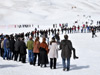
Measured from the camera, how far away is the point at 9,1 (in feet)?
483

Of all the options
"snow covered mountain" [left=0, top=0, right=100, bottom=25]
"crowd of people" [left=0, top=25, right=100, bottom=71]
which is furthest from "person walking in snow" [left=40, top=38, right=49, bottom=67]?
"snow covered mountain" [left=0, top=0, right=100, bottom=25]

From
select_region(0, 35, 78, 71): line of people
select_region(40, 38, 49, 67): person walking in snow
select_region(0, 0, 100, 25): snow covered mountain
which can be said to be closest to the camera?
select_region(0, 35, 78, 71): line of people

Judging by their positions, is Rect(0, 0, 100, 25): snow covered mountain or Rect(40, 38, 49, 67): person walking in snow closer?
Rect(40, 38, 49, 67): person walking in snow

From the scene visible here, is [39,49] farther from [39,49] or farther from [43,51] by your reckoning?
[43,51]

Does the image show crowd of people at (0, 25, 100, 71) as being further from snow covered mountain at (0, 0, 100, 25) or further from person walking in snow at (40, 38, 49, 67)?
snow covered mountain at (0, 0, 100, 25)

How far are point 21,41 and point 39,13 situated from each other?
10979 cm

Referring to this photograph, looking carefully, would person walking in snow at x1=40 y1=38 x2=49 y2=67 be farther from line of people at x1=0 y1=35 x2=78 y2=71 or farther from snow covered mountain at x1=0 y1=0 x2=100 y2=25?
snow covered mountain at x1=0 y1=0 x2=100 y2=25

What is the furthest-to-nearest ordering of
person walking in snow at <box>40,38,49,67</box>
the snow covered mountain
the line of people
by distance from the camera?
1. the snow covered mountain
2. person walking in snow at <box>40,38,49,67</box>
3. the line of people

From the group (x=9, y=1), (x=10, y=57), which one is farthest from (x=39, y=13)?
(x=10, y=57)

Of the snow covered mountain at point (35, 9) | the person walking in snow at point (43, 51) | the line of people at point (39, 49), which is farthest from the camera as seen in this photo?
the snow covered mountain at point (35, 9)

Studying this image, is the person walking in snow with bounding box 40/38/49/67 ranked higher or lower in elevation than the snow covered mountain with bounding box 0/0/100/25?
lower

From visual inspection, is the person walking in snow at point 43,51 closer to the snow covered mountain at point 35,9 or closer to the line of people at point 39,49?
the line of people at point 39,49

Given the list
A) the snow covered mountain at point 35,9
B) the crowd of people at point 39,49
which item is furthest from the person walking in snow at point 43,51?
the snow covered mountain at point 35,9

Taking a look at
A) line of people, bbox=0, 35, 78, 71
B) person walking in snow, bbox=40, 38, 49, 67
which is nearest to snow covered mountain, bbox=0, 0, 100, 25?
line of people, bbox=0, 35, 78, 71
